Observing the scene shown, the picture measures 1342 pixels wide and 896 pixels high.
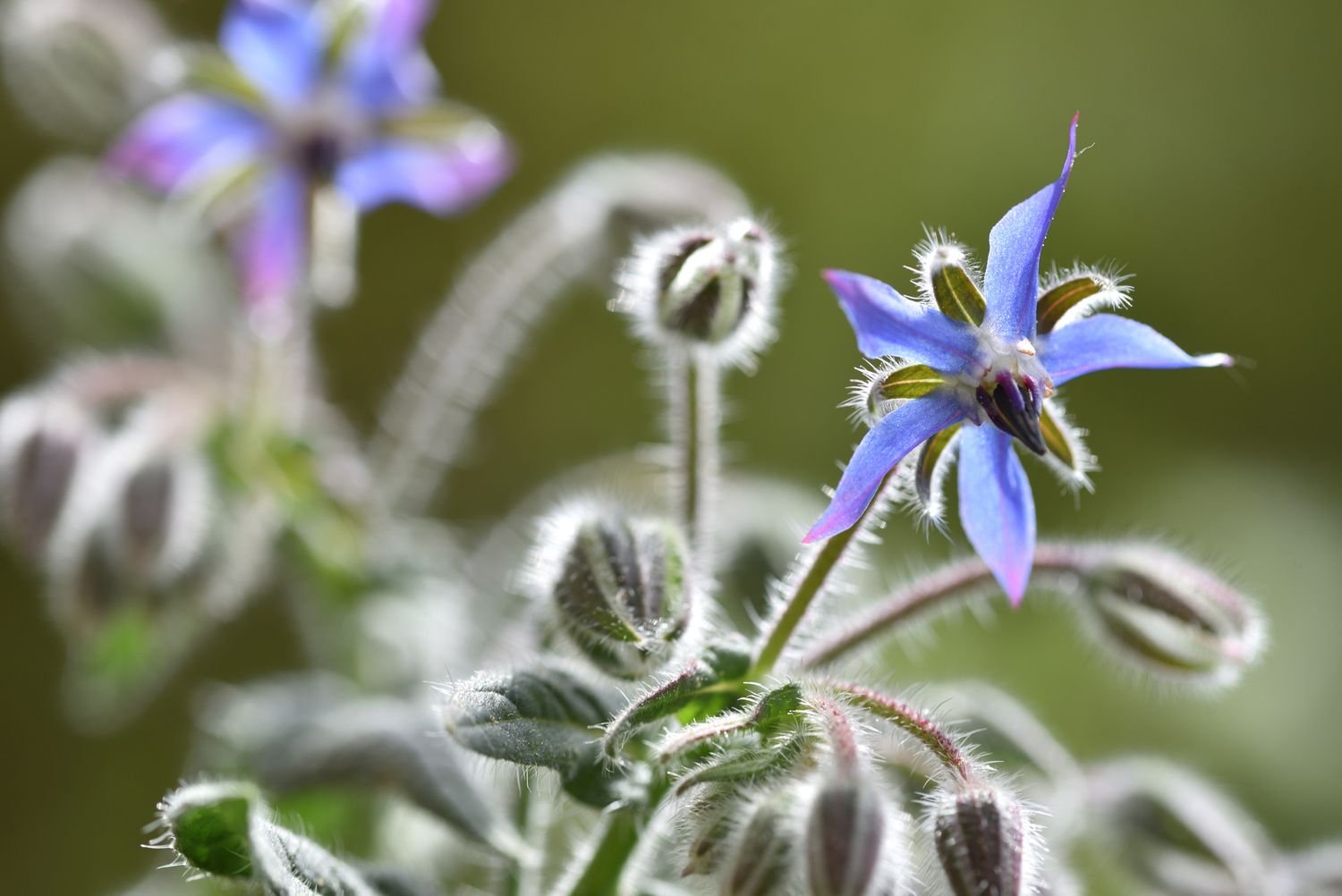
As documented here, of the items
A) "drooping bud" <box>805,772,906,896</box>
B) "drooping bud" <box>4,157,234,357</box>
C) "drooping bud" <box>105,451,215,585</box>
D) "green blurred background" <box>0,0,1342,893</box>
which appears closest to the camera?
"drooping bud" <box>805,772,906,896</box>

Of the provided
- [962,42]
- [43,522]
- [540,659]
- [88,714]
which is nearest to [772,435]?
[962,42]

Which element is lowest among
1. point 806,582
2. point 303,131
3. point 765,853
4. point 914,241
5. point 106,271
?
point 765,853

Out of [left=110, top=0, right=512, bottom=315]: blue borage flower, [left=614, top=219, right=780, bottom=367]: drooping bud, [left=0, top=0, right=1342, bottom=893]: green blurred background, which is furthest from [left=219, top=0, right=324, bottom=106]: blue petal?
[left=0, top=0, right=1342, bottom=893]: green blurred background

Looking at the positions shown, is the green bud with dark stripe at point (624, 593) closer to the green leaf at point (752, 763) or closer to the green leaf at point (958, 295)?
the green leaf at point (752, 763)

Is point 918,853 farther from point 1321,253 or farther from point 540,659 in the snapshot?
point 1321,253

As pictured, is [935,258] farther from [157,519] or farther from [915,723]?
[157,519]

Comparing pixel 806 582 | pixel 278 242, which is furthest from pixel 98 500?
pixel 806 582

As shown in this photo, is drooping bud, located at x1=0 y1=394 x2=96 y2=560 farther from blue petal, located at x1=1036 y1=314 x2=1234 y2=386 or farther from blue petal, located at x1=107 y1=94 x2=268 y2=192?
blue petal, located at x1=1036 y1=314 x2=1234 y2=386
